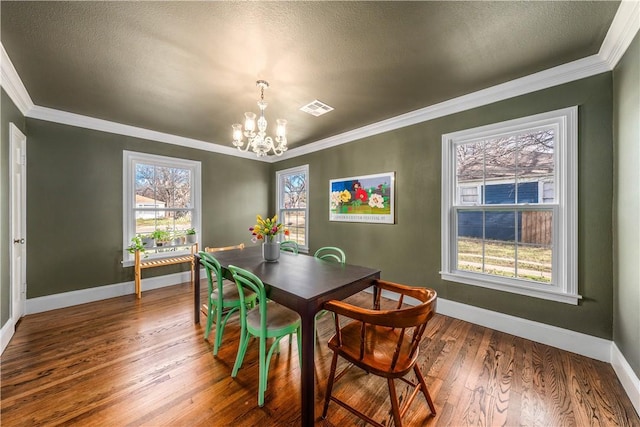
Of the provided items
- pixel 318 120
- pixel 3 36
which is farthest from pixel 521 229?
pixel 3 36

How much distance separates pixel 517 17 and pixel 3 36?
362 centimetres

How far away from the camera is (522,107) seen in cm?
237

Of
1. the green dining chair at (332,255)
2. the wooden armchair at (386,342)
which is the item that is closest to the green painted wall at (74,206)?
the green dining chair at (332,255)

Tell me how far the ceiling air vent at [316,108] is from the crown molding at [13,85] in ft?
8.29

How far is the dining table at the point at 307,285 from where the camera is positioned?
4.58ft

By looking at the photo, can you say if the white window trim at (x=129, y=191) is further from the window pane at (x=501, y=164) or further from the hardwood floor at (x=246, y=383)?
the window pane at (x=501, y=164)

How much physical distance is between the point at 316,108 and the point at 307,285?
220 cm

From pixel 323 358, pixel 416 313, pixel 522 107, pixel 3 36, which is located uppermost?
pixel 3 36

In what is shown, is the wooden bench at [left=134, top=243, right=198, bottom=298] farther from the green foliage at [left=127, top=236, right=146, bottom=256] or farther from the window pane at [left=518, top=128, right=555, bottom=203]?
the window pane at [left=518, top=128, right=555, bottom=203]

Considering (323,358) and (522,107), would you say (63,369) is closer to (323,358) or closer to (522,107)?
(323,358)

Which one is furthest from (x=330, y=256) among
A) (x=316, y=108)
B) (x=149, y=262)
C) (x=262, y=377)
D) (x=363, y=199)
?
(x=149, y=262)

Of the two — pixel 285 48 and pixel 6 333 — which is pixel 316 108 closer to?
pixel 285 48

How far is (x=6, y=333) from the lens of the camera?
2246 mm

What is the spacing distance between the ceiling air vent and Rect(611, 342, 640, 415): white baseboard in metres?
3.41
